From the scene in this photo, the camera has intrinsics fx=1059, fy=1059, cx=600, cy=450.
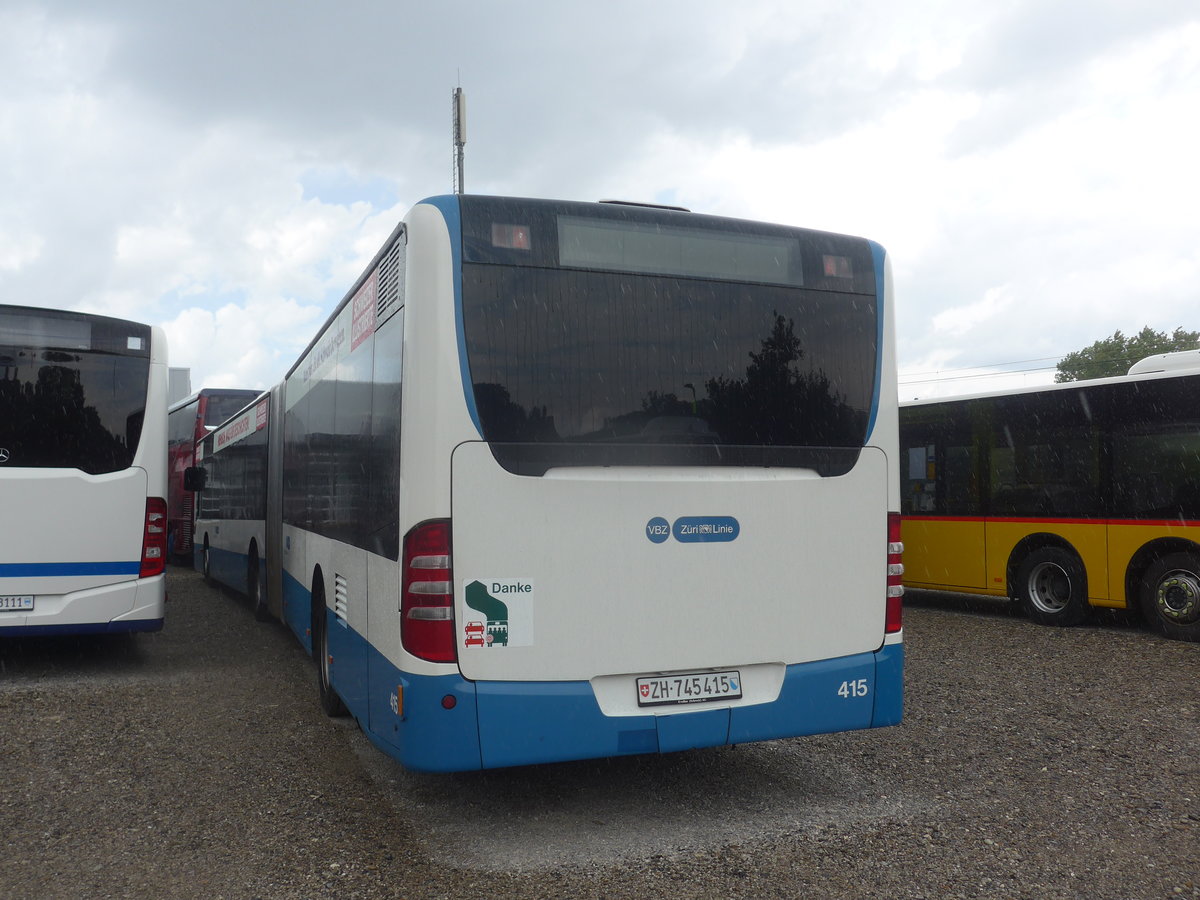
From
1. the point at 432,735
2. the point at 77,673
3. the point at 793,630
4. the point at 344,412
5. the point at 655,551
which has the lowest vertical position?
the point at 77,673

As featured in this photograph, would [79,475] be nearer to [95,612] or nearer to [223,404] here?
[95,612]

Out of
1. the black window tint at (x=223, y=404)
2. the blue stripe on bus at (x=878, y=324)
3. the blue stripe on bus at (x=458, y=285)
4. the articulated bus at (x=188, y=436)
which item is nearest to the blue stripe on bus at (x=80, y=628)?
the blue stripe on bus at (x=458, y=285)

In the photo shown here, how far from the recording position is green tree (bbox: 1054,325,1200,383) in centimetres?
5575

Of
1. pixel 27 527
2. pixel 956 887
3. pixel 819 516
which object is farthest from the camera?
pixel 27 527

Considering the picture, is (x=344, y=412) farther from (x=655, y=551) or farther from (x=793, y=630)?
(x=793, y=630)

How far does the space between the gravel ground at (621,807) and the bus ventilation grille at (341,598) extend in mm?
824

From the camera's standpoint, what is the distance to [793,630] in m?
5.12

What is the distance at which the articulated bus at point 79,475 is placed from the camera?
8789mm

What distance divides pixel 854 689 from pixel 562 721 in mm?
1538

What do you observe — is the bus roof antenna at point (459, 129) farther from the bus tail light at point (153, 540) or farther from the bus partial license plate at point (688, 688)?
the bus partial license plate at point (688, 688)

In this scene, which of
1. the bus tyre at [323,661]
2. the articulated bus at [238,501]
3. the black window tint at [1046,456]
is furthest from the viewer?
the articulated bus at [238,501]

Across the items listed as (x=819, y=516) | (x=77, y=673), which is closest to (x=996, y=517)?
(x=819, y=516)

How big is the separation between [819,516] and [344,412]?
9.82ft

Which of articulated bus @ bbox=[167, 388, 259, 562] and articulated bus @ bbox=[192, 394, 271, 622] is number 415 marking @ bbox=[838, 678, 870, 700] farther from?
articulated bus @ bbox=[167, 388, 259, 562]
